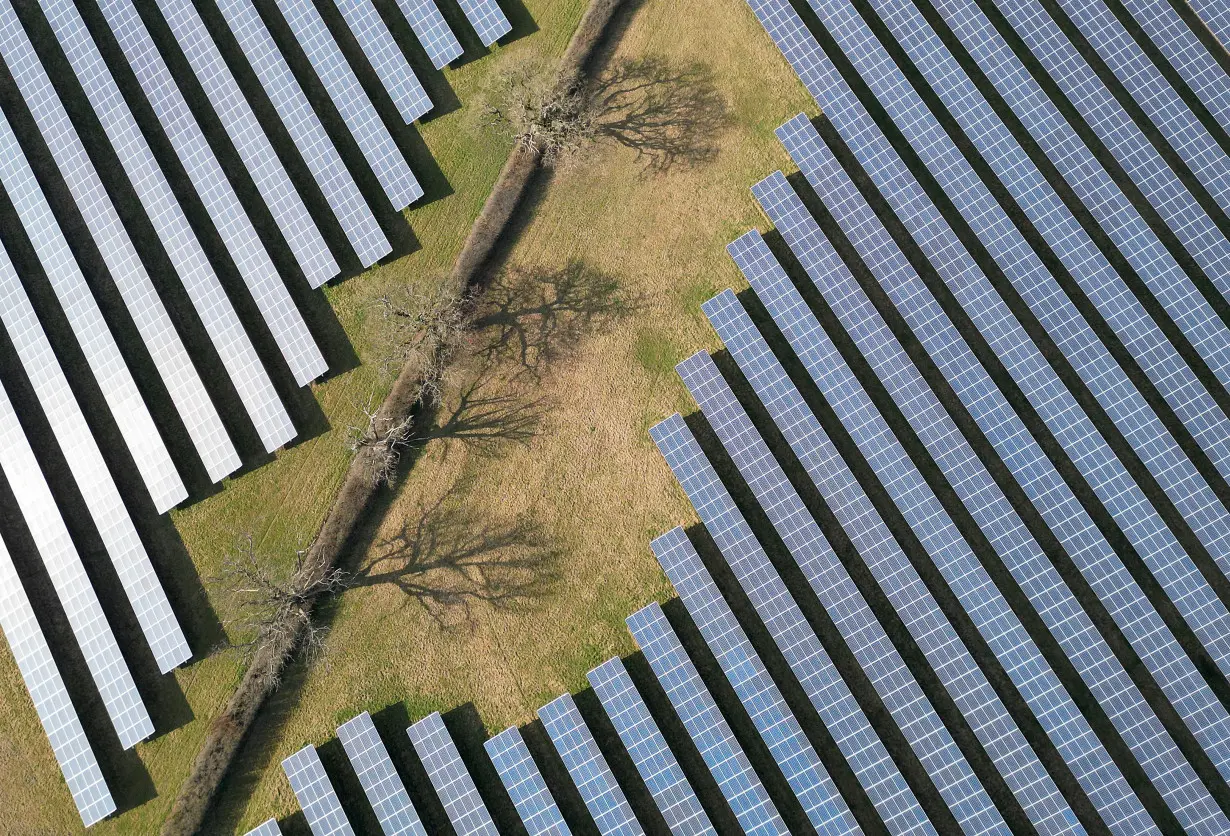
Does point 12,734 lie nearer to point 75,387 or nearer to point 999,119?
point 75,387

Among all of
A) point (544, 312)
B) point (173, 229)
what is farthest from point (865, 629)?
point (173, 229)

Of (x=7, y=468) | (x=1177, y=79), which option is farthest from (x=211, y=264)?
(x=1177, y=79)

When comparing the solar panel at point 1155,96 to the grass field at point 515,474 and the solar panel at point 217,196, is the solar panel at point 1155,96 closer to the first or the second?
the grass field at point 515,474

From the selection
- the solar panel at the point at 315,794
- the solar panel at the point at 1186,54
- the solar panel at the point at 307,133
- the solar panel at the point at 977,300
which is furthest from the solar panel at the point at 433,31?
the solar panel at the point at 315,794

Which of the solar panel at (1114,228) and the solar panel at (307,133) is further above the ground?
the solar panel at (307,133)

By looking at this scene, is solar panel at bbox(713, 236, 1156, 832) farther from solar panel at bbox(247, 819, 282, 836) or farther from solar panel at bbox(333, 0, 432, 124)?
solar panel at bbox(247, 819, 282, 836)

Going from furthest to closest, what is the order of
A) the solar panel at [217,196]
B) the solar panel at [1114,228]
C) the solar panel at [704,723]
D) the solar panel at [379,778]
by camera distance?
the solar panel at [217,196] → the solar panel at [1114,228] → the solar panel at [379,778] → the solar panel at [704,723]

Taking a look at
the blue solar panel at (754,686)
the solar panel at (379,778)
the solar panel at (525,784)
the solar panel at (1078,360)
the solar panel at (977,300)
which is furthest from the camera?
the solar panel at (379,778)
